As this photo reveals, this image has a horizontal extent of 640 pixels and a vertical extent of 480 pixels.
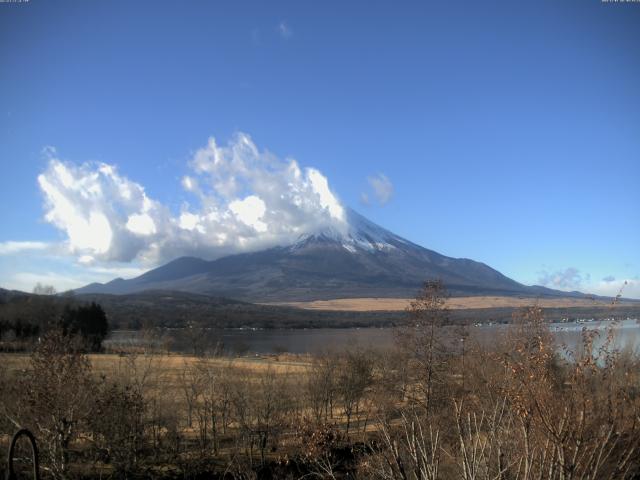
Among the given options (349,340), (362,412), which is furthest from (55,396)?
(349,340)

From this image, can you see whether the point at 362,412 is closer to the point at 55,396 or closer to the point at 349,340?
the point at 55,396

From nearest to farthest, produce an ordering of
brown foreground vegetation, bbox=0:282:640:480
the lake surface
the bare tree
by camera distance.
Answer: brown foreground vegetation, bbox=0:282:640:480
the bare tree
the lake surface

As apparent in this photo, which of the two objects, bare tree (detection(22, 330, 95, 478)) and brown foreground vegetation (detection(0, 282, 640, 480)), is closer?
brown foreground vegetation (detection(0, 282, 640, 480))

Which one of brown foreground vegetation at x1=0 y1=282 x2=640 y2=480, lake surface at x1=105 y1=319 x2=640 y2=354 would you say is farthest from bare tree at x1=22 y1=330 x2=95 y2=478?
lake surface at x1=105 y1=319 x2=640 y2=354

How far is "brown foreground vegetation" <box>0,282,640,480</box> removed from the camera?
6.50m

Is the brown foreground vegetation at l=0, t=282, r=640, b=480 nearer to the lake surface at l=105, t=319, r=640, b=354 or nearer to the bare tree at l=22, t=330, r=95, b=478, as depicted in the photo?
the bare tree at l=22, t=330, r=95, b=478

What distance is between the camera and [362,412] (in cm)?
3325

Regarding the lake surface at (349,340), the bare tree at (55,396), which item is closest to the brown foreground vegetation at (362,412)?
the bare tree at (55,396)

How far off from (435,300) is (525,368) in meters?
16.4

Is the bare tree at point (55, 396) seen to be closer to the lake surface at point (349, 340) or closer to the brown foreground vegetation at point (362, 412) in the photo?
the brown foreground vegetation at point (362, 412)

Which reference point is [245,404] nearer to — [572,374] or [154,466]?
[154,466]

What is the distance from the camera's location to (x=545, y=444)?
5633mm

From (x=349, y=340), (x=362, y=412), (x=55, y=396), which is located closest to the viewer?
(x=55, y=396)

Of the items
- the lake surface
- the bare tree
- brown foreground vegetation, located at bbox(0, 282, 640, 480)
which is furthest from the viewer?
the lake surface
